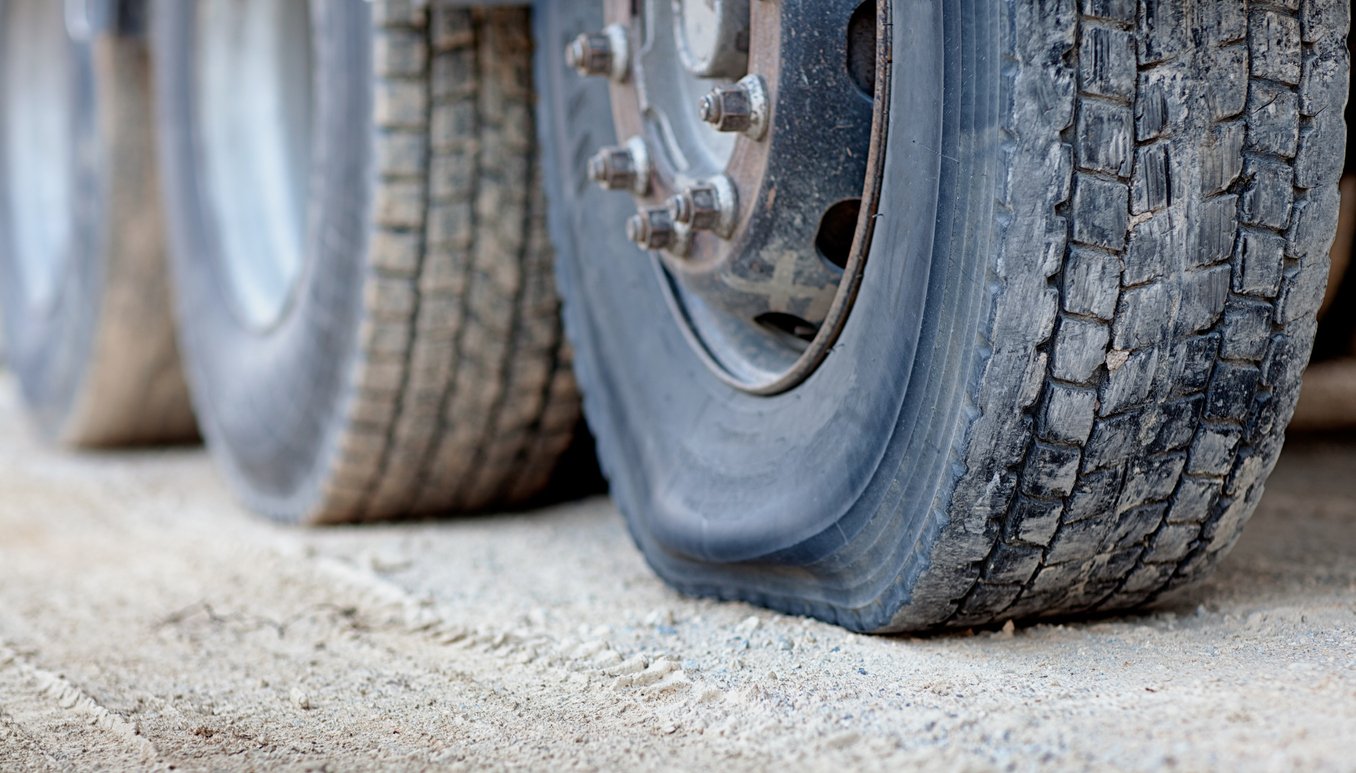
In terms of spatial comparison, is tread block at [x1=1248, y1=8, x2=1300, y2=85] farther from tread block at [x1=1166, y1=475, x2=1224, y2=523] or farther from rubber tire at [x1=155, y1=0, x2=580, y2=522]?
rubber tire at [x1=155, y1=0, x2=580, y2=522]

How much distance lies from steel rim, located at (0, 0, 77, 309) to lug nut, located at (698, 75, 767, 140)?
2910 millimetres

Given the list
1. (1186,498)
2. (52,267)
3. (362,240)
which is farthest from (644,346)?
(52,267)

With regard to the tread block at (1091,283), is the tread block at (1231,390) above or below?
below

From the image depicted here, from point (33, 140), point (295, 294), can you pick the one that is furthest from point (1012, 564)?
point (33, 140)

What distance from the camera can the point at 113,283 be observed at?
311 cm

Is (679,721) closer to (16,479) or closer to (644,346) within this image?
(644,346)

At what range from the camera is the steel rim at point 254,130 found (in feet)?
8.66

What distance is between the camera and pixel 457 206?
1992 millimetres

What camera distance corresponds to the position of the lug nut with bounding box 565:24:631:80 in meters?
1.65

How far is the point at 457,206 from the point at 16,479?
1699 mm

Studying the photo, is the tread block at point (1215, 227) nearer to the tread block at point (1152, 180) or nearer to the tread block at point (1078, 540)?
the tread block at point (1152, 180)

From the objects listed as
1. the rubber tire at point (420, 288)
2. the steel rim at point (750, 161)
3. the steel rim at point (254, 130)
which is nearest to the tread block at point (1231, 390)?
the steel rim at point (750, 161)

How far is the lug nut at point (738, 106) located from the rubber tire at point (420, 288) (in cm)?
68

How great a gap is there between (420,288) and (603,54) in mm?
522
